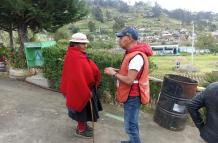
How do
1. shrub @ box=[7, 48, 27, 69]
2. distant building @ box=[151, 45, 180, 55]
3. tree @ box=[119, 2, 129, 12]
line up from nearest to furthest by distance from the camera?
shrub @ box=[7, 48, 27, 69] < distant building @ box=[151, 45, 180, 55] < tree @ box=[119, 2, 129, 12]

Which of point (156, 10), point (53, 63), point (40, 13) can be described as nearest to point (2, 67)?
point (40, 13)

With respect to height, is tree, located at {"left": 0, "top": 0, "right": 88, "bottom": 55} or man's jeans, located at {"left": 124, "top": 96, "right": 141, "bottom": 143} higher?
tree, located at {"left": 0, "top": 0, "right": 88, "bottom": 55}

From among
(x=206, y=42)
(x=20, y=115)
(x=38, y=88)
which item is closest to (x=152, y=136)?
(x=20, y=115)

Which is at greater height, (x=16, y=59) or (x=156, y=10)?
(x=156, y=10)

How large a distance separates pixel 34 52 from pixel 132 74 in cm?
603

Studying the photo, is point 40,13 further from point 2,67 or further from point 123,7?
point 123,7

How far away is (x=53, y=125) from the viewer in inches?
251

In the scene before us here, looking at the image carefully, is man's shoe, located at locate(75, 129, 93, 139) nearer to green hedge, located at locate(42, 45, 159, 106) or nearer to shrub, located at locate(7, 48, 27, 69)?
green hedge, located at locate(42, 45, 159, 106)

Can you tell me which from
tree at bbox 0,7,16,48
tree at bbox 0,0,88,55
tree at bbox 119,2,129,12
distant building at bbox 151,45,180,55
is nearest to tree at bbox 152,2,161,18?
tree at bbox 119,2,129,12

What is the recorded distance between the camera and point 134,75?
465 cm

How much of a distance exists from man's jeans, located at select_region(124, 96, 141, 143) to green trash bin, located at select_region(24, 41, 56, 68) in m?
5.28

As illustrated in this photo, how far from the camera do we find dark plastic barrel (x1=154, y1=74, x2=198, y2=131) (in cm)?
630

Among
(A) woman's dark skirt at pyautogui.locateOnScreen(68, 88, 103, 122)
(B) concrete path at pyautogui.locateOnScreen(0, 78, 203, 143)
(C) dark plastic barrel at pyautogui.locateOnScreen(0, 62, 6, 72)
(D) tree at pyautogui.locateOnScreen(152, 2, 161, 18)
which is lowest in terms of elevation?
(B) concrete path at pyautogui.locateOnScreen(0, 78, 203, 143)

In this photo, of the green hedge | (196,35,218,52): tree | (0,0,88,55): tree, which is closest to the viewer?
the green hedge
